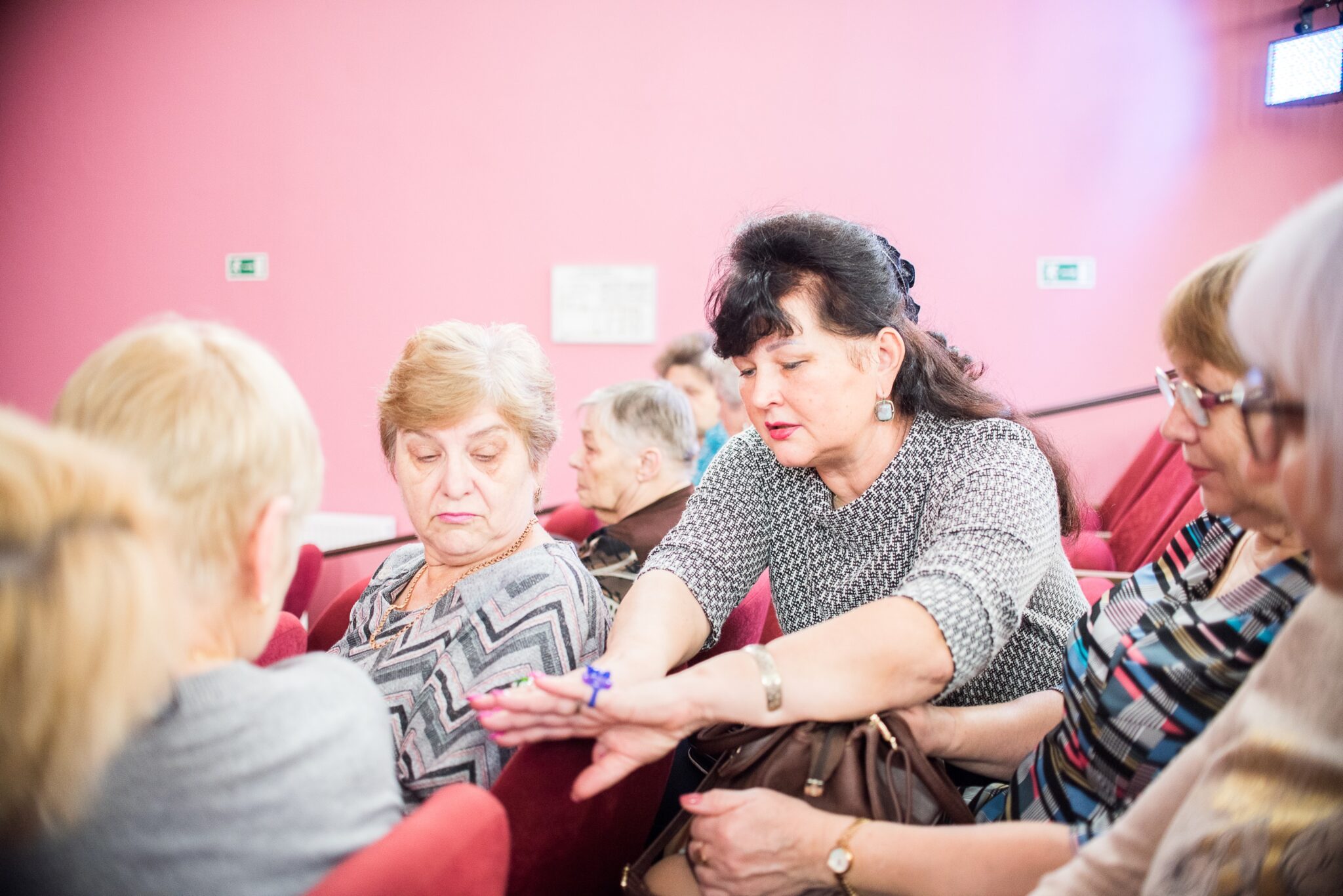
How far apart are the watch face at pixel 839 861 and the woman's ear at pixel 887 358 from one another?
2.56 ft

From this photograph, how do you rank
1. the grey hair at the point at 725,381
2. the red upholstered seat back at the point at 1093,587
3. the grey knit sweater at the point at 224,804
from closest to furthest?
1. the grey knit sweater at the point at 224,804
2. the red upholstered seat back at the point at 1093,587
3. the grey hair at the point at 725,381

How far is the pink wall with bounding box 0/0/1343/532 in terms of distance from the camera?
4.32 m

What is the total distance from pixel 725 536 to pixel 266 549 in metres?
0.93

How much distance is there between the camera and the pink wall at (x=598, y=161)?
170 inches

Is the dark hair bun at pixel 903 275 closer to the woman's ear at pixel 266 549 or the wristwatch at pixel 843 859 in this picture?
the wristwatch at pixel 843 859

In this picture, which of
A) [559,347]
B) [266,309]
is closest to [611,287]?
[559,347]

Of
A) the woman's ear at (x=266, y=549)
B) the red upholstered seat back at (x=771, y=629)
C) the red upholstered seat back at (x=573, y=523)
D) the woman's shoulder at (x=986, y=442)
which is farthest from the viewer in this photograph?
the red upholstered seat back at (x=573, y=523)

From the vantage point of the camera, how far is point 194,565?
2.86 feet

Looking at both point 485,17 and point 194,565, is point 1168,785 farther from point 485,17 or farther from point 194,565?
point 485,17

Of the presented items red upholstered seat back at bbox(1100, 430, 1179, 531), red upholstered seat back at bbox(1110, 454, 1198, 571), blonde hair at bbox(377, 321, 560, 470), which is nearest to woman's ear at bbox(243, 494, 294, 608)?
blonde hair at bbox(377, 321, 560, 470)

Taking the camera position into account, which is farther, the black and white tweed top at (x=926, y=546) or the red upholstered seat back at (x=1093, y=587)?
the red upholstered seat back at (x=1093, y=587)

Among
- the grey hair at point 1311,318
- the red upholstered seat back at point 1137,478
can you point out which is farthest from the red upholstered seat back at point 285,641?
the red upholstered seat back at point 1137,478

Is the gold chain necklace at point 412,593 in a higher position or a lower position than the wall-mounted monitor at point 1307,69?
lower

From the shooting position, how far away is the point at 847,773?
1.22m
